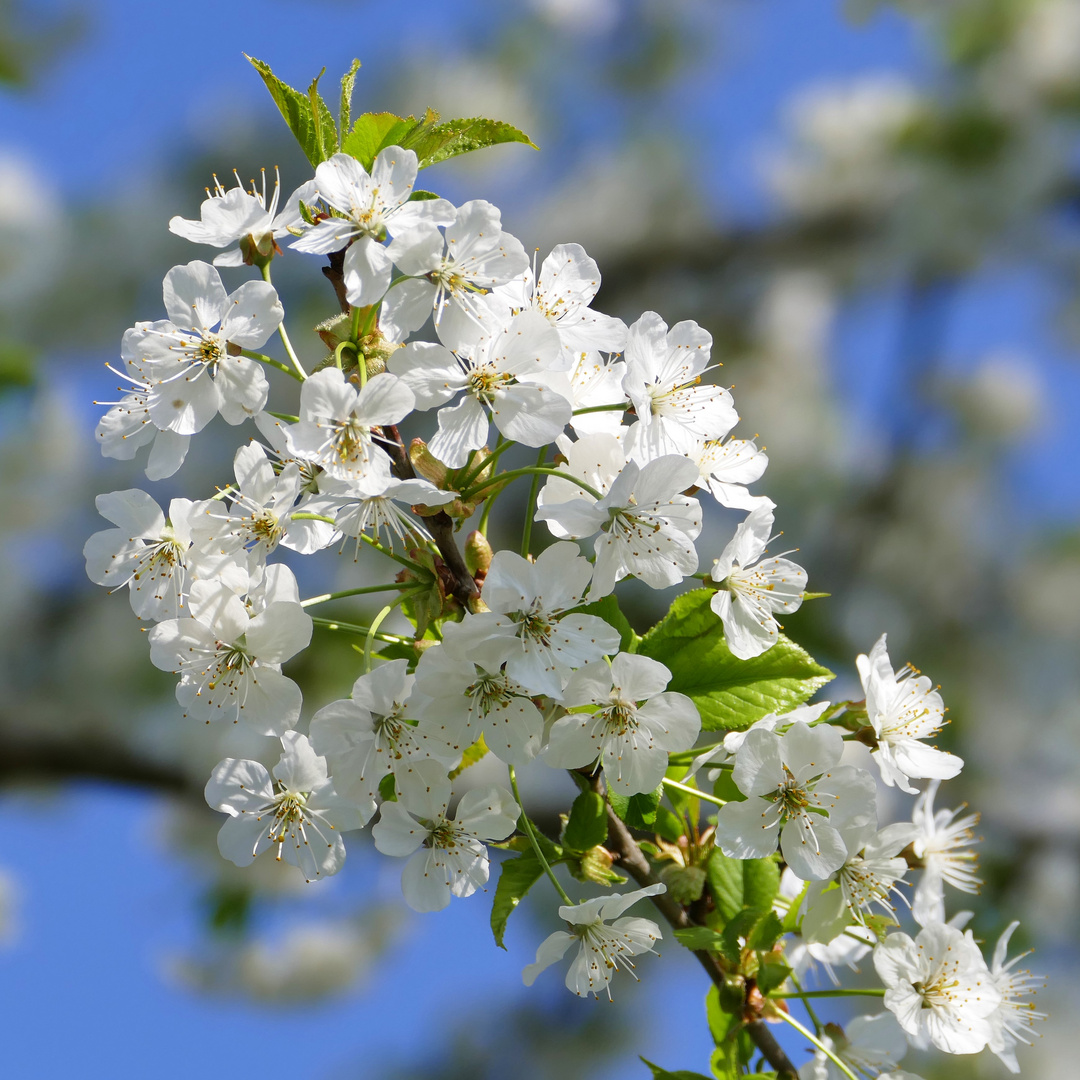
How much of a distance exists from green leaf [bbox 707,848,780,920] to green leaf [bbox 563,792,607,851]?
0.12 m

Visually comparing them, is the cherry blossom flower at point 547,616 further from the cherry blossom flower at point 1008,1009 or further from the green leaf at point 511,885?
the cherry blossom flower at point 1008,1009

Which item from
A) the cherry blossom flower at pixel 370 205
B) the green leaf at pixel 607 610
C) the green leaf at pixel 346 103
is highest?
the green leaf at pixel 346 103

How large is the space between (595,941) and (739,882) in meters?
0.12

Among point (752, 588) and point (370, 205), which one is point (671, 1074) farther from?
point (370, 205)

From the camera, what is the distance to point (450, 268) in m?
0.70

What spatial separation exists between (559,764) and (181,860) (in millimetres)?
4252

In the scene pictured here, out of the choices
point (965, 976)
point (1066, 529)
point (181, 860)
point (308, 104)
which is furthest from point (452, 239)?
point (1066, 529)

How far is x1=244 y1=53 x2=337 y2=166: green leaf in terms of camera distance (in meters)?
0.74

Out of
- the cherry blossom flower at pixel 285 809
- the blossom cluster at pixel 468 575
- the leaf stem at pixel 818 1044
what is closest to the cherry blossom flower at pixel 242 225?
the blossom cluster at pixel 468 575

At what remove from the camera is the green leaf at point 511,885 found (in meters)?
0.71

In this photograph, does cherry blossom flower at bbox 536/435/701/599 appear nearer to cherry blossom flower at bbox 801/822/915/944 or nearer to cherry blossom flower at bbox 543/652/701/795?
cherry blossom flower at bbox 543/652/701/795

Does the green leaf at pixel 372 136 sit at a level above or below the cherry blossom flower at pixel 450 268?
above

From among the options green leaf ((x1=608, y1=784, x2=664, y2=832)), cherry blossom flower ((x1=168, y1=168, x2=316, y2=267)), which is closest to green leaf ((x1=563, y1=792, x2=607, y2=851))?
green leaf ((x1=608, y1=784, x2=664, y2=832))

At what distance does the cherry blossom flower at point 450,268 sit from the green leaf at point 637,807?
1.11 ft
